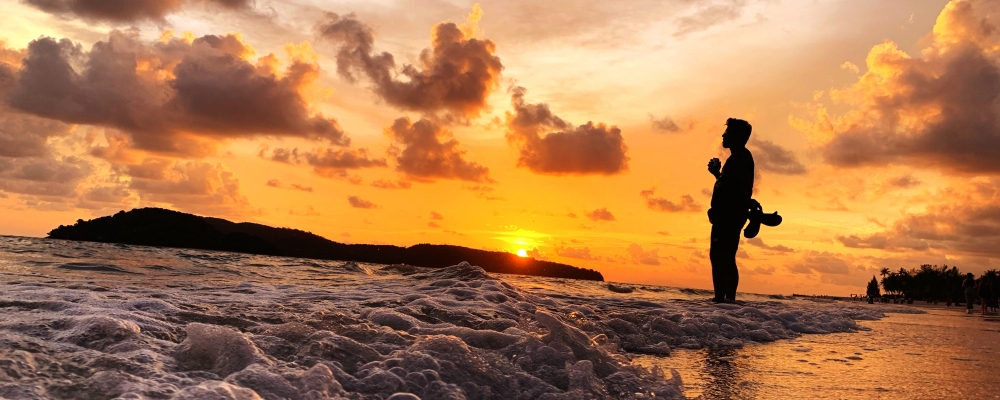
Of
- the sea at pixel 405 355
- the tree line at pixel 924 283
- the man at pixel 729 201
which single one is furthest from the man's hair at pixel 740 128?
the tree line at pixel 924 283

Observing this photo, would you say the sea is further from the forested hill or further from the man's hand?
the forested hill

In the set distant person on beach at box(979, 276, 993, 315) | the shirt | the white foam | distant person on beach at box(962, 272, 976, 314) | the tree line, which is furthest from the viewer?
the tree line

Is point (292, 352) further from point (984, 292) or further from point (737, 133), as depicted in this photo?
point (984, 292)

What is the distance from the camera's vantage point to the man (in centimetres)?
1292

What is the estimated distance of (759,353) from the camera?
709 cm

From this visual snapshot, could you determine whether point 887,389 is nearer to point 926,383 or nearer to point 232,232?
point 926,383

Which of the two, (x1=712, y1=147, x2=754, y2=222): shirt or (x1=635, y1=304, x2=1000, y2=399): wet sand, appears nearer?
(x1=635, y1=304, x2=1000, y2=399): wet sand

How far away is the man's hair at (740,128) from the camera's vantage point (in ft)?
43.2

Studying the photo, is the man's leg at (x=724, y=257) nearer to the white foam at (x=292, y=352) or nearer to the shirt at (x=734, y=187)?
the shirt at (x=734, y=187)

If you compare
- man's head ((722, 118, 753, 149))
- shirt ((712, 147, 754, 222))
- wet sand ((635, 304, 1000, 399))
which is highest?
man's head ((722, 118, 753, 149))

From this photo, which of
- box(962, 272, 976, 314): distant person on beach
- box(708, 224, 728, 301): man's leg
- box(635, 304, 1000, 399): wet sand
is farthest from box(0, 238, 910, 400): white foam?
box(962, 272, 976, 314): distant person on beach

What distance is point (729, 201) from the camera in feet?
42.4

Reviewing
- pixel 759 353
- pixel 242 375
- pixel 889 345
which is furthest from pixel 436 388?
pixel 889 345

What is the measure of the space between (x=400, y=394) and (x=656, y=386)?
1986 mm
